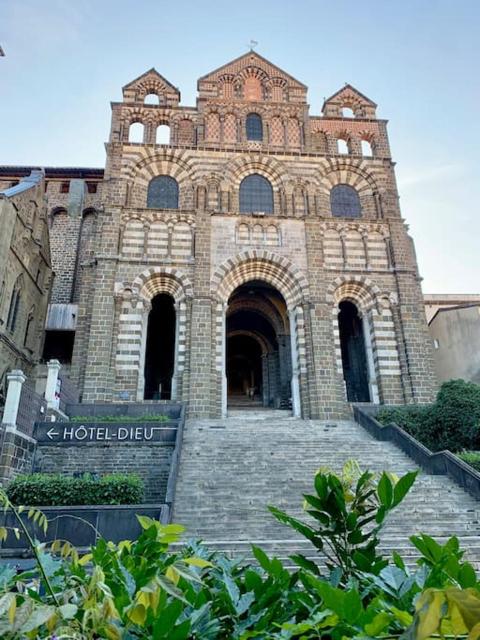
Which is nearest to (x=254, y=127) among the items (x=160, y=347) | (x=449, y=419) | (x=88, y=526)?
(x=160, y=347)

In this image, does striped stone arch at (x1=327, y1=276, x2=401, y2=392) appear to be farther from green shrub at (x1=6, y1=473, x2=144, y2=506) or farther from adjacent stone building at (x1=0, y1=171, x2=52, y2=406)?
adjacent stone building at (x1=0, y1=171, x2=52, y2=406)

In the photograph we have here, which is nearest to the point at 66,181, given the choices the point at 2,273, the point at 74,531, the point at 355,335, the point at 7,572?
the point at 2,273

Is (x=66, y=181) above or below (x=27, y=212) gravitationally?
above

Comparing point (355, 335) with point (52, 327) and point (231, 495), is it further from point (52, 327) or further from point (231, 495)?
point (52, 327)

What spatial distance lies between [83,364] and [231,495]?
10.9 m

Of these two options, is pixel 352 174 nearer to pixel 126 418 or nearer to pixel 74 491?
pixel 126 418

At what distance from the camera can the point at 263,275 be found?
22.2 m

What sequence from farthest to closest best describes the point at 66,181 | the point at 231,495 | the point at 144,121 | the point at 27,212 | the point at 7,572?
1. the point at 66,181
2. the point at 144,121
3. the point at 27,212
4. the point at 231,495
5. the point at 7,572

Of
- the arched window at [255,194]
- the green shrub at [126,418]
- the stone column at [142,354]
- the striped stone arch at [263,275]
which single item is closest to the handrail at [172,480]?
the green shrub at [126,418]

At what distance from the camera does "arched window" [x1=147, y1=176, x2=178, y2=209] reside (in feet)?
75.8

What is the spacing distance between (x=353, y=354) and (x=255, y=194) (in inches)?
386

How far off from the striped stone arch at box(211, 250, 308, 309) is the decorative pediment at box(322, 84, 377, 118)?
36.0ft

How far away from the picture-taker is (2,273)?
65.1 ft

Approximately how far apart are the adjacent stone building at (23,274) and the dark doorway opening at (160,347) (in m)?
6.04
